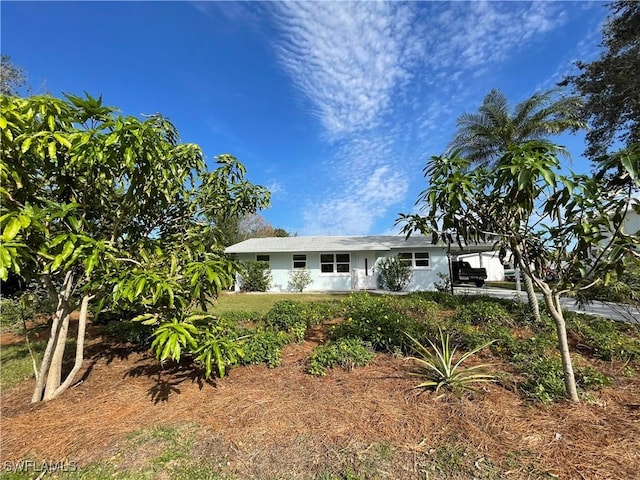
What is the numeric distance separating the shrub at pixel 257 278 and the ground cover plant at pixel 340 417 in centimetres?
1406

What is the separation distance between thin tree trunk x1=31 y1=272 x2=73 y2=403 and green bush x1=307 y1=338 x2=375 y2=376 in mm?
3266

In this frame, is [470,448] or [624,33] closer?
[470,448]

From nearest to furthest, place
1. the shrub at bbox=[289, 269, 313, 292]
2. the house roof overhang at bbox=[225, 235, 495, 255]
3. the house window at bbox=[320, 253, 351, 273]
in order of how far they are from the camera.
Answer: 1. the house roof overhang at bbox=[225, 235, 495, 255]
2. the shrub at bbox=[289, 269, 313, 292]
3. the house window at bbox=[320, 253, 351, 273]

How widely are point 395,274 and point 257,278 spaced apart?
8439 millimetres

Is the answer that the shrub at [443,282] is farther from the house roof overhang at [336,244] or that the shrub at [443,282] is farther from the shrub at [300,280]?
the shrub at [300,280]

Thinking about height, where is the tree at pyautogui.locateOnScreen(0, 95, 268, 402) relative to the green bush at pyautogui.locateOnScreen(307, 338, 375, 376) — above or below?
above

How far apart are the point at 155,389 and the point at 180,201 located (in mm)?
2725

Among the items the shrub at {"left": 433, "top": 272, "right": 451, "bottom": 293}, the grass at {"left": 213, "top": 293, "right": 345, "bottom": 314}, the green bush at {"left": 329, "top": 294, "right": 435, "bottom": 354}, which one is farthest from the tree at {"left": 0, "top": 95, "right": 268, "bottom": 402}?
the shrub at {"left": 433, "top": 272, "right": 451, "bottom": 293}

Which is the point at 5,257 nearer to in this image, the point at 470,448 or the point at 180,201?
the point at 180,201

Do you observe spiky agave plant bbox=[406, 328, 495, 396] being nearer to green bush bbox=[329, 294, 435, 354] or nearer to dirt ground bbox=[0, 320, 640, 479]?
dirt ground bbox=[0, 320, 640, 479]

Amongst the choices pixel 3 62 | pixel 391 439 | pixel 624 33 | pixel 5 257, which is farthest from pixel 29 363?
pixel 3 62

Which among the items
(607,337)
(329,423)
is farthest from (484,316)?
(329,423)

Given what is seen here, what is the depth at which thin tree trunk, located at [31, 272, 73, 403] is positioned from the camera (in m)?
3.83

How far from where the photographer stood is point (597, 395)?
11.9 ft
